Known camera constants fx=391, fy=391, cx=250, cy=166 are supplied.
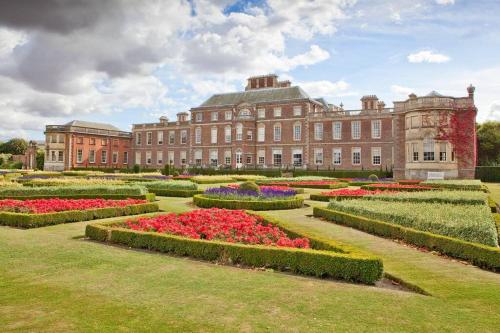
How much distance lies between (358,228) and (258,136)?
42.8m

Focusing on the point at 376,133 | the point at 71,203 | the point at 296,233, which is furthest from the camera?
the point at 376,133

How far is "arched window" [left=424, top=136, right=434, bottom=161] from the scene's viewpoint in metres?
35.5

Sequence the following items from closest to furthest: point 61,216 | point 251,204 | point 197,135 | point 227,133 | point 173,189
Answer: point 61,216
point 251,204
point 173,189
point 227,133
point 197,135

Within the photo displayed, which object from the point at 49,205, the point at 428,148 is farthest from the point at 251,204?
the point at 428,148

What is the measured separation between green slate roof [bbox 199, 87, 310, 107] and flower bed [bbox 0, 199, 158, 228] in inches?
1562

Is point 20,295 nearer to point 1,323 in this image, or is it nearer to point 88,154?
point 1,323

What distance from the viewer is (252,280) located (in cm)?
691

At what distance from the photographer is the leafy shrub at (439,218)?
350 inches

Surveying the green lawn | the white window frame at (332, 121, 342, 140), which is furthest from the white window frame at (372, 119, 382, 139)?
the green lawn

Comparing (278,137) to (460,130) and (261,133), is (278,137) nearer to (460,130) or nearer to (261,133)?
(261,133)

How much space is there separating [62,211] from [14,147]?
3665 inches

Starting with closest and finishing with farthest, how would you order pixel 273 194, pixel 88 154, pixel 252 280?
1. pixel 252 280
2. pixel 273 194
3. pixel 88 154

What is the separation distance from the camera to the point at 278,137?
53.1m

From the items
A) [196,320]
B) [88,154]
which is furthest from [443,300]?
[88,154]
